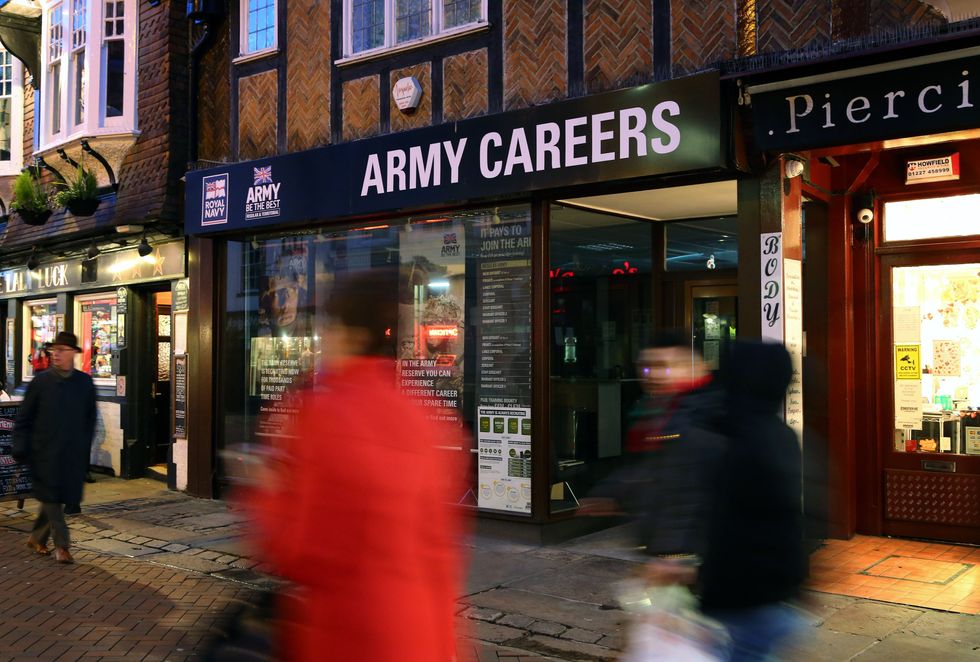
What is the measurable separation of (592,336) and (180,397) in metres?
5.49

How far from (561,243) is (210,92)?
5.60 metres

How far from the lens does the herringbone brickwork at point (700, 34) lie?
7535mm

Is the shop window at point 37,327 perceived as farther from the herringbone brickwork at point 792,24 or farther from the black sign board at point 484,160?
the herringbone brickwork at point 792,24

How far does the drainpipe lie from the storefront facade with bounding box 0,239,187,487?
136cm

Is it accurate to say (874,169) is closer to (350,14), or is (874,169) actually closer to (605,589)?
(605,589)

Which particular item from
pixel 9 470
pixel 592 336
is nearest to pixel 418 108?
pixel 592 336

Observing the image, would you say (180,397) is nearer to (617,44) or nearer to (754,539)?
(617,44)

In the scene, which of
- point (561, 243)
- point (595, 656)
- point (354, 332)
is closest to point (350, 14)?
point (561, 243)

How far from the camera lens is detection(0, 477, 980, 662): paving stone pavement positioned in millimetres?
5676

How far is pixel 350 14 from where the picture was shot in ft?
33.8

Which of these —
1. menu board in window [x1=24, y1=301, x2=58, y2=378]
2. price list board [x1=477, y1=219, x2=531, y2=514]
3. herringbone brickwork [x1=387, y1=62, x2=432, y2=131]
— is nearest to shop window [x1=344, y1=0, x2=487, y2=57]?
herringbone brickwork [x1=387, y1=62, x2=432, y2=131]

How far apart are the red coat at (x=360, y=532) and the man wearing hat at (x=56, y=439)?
20.2 ft

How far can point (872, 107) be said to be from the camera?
21.7 feet

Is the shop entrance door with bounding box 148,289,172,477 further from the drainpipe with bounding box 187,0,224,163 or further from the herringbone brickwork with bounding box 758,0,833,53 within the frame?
the herringbone brickwork with bounding box 758,0,833,53
